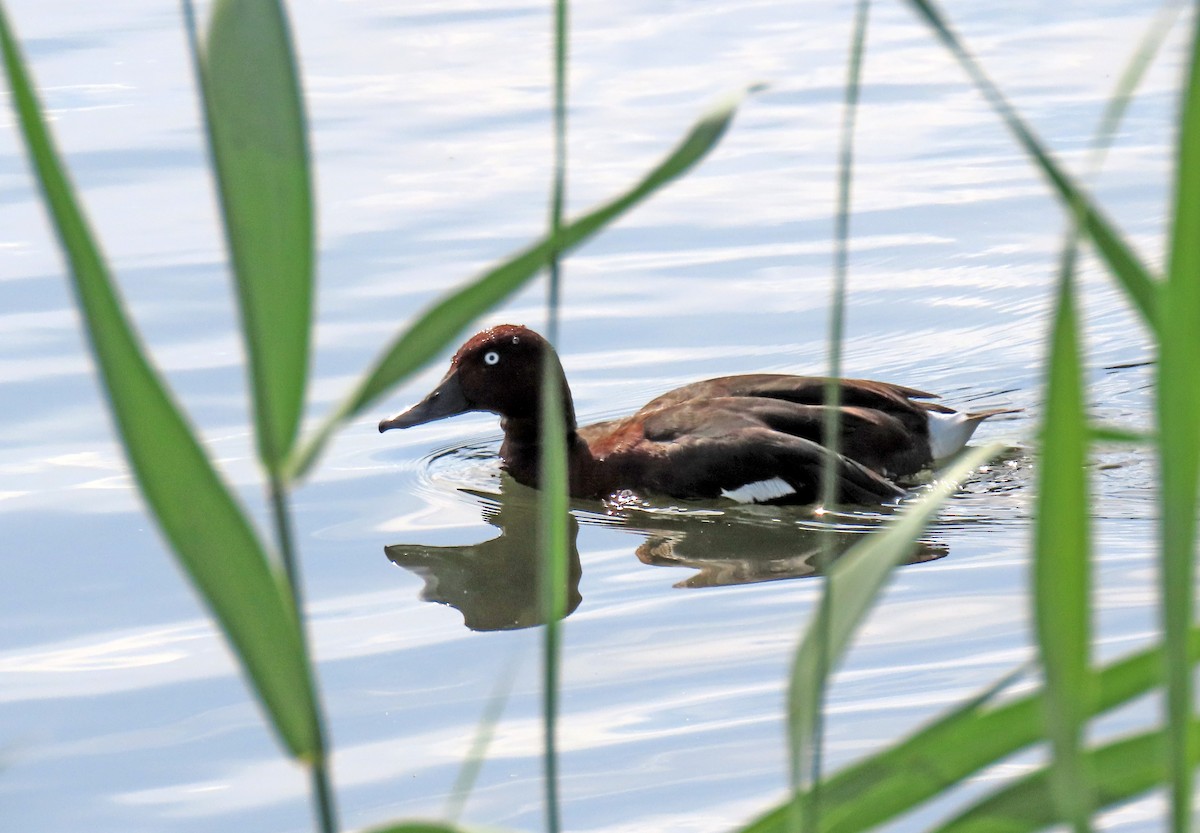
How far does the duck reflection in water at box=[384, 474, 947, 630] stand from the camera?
4.88 metres

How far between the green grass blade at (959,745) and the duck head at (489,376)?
4904 mm

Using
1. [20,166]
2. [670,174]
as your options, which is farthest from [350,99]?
[670,174]

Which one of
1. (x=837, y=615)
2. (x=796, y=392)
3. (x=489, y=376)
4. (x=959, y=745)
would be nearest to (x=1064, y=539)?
(x=837, y=615)

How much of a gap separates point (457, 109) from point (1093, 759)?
29.5 ft

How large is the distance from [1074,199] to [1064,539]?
0.22 m

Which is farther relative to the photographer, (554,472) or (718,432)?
(718,432)

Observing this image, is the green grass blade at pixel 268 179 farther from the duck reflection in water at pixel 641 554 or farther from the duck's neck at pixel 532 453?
the duck's neck at pixel 532 453

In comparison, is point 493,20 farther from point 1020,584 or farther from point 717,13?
point 1020,584

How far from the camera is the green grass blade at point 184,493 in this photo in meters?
1.03

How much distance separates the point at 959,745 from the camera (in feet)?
4.25

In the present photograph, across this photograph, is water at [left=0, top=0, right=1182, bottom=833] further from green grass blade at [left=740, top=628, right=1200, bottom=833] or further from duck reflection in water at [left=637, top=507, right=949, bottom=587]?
green grass blade at [left=740, top=628, right=1200, bottom=833]

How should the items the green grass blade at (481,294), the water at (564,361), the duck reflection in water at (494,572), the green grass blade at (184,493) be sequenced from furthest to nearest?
1. the duck reflection in water at (494,572)
2. the water at (564,361)
3. the green grass blade at (481,294)
4. the green grass blade at (184,493)

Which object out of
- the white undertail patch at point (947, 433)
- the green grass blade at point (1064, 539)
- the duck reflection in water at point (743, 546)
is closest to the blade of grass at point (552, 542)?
the green grass blade at point (1064, 539)

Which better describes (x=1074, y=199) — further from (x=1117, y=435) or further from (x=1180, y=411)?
(x=1117, y=435)
